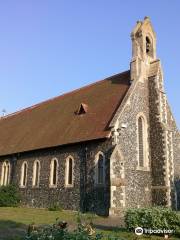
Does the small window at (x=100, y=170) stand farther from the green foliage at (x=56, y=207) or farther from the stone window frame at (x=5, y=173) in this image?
the stone window frame at (x=5, y=173)

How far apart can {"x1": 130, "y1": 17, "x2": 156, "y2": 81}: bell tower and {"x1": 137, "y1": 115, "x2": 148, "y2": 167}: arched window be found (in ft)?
10.6

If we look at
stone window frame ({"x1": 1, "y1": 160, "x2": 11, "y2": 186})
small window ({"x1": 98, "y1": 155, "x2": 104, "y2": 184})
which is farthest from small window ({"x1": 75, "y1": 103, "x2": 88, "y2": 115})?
stone window frame ({"x1": 1, "y1": 160, "x2": 11, "y2": 186})

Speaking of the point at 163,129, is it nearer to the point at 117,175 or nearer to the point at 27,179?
the point at 117,175

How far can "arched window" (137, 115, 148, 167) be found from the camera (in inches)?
890

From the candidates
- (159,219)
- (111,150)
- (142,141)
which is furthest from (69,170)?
(159,219)

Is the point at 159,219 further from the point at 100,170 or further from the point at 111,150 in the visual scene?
the point at 100,170

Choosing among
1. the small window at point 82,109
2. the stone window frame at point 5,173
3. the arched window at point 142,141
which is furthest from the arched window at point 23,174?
the arched window at point 142,141

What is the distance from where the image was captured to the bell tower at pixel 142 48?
24344 millimetres

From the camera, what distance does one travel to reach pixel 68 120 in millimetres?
26438

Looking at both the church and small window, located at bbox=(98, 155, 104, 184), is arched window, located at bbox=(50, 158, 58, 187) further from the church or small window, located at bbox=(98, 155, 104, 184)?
small window, located at bbox=(98, 155, 104, 184)

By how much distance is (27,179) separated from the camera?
27.0 m

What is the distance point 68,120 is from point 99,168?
6306 millimetres

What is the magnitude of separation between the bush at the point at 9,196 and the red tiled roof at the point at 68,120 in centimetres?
326

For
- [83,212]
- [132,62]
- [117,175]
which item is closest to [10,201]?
[83,212]
